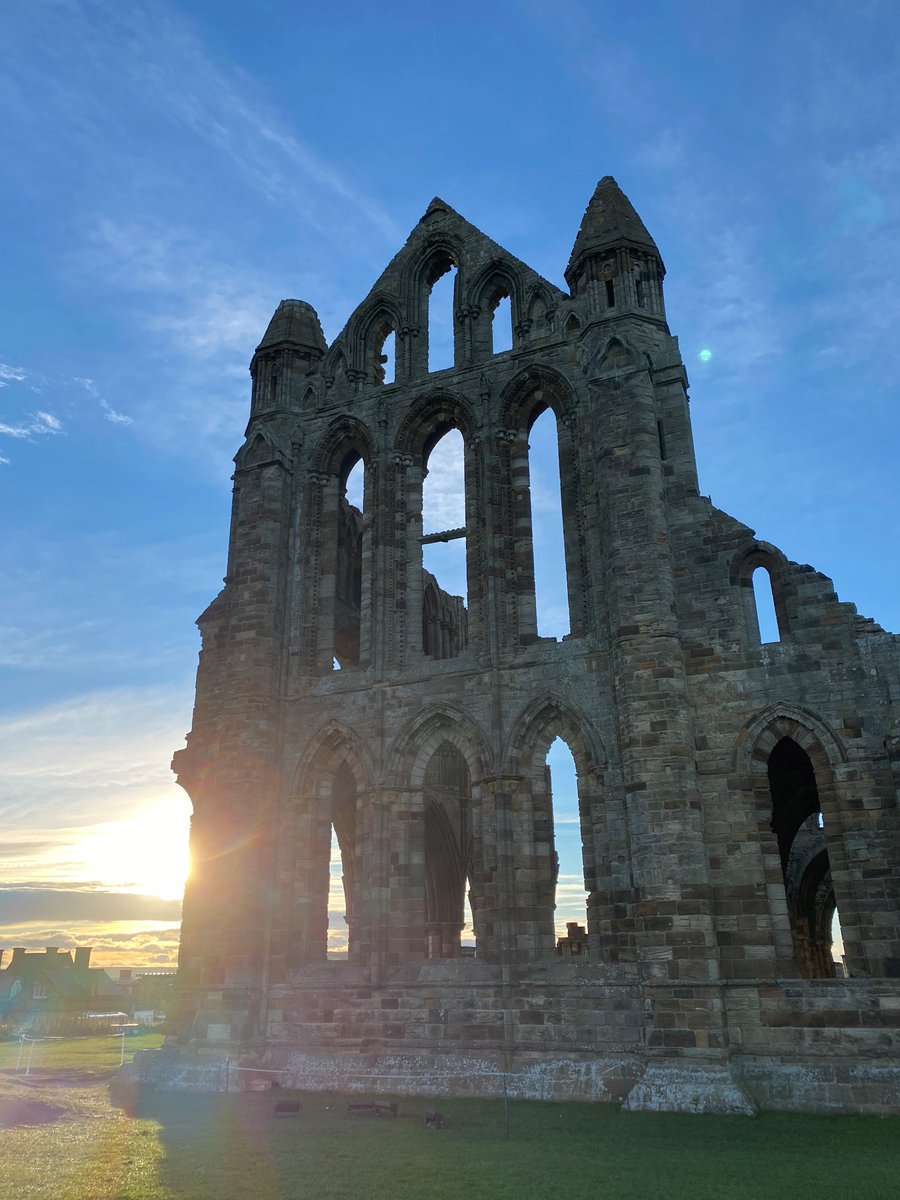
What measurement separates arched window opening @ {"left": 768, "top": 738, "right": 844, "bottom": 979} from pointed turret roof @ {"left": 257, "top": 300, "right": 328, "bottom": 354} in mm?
13889

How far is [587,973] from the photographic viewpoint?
46.3 ft

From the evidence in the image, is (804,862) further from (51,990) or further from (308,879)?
(51,990)

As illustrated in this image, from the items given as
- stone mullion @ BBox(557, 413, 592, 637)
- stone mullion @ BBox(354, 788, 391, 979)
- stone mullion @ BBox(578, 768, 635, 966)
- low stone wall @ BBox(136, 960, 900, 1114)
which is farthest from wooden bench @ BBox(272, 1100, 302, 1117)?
stone mullion @ BBox(557, 413, 592, 637)

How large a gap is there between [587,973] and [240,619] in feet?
31.4

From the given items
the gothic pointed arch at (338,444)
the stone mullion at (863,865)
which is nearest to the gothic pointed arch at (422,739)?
the stone mullion at (863,865)

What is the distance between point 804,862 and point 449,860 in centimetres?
971

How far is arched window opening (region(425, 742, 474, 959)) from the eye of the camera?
2481 cm

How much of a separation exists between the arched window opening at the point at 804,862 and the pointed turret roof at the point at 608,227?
10.9 metres

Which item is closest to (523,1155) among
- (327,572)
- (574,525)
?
(574,525)

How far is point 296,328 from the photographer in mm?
21797

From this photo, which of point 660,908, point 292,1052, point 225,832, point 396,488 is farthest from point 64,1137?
point 396,488

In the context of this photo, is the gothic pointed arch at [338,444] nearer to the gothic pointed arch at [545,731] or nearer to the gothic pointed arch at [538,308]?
the gothic pointed arch at [538,308]

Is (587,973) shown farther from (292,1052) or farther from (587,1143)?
(292,1052)

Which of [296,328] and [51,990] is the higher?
[296,328]
